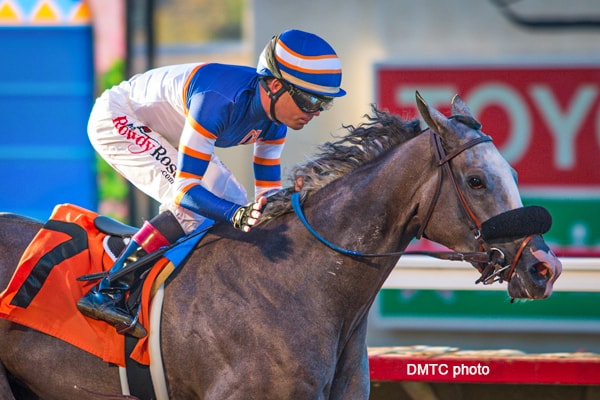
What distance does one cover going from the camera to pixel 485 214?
3.16 m

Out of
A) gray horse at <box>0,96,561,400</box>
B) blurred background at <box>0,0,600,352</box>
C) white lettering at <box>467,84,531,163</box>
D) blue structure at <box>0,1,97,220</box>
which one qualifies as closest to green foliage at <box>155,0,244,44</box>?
blue structure at <box>0,1,97,220</box>

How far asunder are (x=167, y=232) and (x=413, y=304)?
362 cm

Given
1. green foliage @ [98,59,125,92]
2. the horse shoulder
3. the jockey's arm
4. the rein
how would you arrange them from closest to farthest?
the rein, the jockey's arm, the horse shoulder, green foliage @ [98,59,125,92]

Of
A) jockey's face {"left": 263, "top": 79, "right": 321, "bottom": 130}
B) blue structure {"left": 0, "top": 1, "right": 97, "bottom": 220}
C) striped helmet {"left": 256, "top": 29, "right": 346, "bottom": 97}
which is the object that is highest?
striped helmet {"left": 256, "top": 29, "right": 346, "bottom": 97}

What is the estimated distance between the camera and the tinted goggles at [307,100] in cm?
342

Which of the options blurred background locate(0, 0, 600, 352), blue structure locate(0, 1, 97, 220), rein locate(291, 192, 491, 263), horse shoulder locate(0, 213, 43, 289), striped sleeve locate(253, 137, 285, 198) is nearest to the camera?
rein locate(291, 192, 491, 263)

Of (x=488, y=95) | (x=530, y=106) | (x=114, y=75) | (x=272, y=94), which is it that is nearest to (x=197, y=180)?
(x=272, y=94)

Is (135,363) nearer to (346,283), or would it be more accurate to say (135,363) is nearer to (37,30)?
(346,283)

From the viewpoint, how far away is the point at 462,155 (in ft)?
10.5

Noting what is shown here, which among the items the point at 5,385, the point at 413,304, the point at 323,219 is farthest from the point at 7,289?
the point at 413,304

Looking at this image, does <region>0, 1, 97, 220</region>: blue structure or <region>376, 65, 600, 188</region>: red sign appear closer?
<region>376, 65, 600, 188</region>: red sign

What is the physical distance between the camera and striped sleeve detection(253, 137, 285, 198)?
395 centimetres

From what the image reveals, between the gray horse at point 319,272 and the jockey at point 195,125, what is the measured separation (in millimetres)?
166

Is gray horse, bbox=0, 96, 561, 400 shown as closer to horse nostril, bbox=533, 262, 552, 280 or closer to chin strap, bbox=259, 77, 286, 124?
horse nostril, bbox=533, 262, 552, 280
